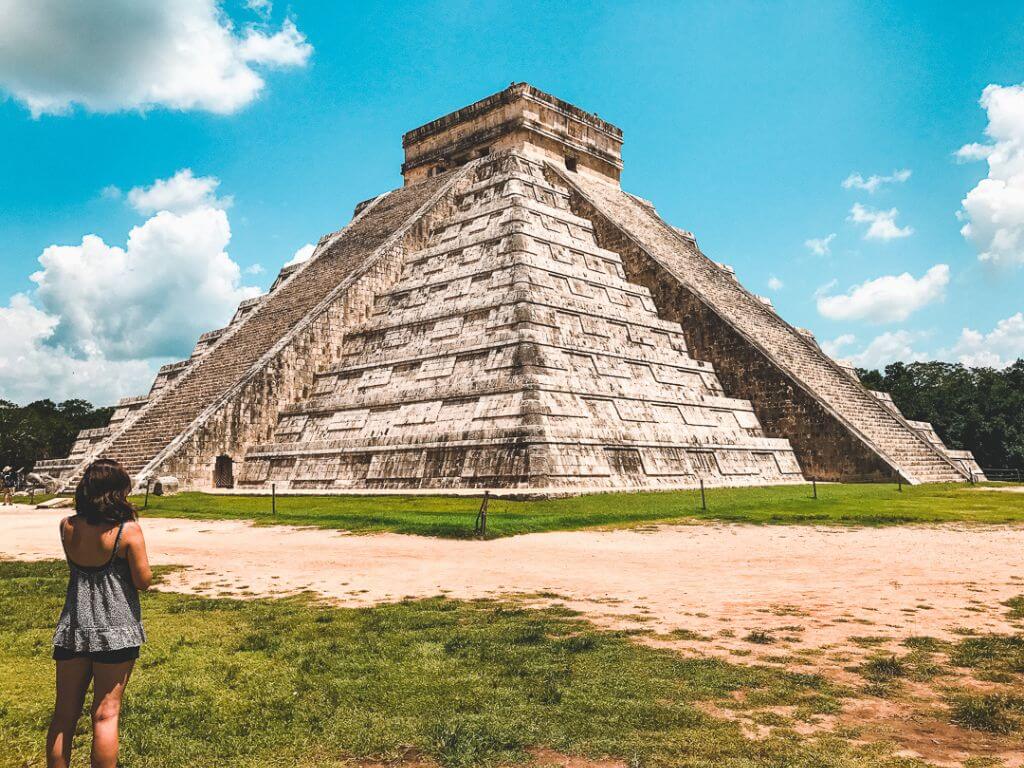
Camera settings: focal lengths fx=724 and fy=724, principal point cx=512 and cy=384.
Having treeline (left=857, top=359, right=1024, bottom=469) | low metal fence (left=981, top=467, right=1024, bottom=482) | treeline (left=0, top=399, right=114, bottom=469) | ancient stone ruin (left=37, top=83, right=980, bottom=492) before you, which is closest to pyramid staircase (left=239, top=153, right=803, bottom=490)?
ancient stone ruin (left=37, top=83, right=980, bottom=492)

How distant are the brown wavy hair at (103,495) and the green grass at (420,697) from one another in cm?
118

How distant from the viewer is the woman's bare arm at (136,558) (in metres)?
3.29

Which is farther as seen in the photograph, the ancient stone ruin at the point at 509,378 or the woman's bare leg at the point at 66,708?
the ancient stone ruin at the point at 509,378

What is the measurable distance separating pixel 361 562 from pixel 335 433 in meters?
10.4

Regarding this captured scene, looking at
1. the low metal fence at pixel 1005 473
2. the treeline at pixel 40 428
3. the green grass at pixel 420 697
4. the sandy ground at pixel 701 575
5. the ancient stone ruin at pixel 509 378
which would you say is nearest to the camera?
the green grass at pixel 420 697

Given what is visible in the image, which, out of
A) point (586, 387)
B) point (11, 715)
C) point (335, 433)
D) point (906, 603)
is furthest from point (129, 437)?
point (906, 603)

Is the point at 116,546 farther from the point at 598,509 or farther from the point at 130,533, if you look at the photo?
the point at 598,509

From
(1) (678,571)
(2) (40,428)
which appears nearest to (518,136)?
(1) (678,571)

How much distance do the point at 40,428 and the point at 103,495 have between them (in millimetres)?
56439

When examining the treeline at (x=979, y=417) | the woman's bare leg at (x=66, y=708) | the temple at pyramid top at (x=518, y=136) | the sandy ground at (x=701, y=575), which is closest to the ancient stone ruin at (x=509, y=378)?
the temple at pyramid top at (x=518, y=136)

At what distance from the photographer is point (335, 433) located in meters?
18.8

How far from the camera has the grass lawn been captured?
12150 millimetres

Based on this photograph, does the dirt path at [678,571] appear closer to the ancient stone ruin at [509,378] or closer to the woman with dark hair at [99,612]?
the woman with dark hair at [99,612]

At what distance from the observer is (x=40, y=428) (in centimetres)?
5038
